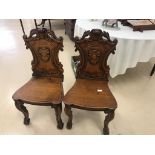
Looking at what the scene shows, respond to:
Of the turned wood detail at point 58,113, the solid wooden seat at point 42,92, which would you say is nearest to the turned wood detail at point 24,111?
the solid wooden seat at point 42,92

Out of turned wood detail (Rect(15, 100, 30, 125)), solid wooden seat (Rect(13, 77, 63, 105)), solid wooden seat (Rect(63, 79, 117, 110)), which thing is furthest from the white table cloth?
turned wood detail (Rect(15, 100, 30, 125))

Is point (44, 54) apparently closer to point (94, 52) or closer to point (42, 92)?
point (42, 92)

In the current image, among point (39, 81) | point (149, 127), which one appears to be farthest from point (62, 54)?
point (149, 127)

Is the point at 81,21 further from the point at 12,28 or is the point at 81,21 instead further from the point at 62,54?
the point at 12,28

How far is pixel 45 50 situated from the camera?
1.68m

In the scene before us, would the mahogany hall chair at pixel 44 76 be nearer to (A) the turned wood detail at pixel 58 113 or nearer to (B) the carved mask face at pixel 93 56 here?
(A) the turned wood detail at pixel 58 113

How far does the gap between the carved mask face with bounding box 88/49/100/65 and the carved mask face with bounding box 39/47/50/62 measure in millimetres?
392

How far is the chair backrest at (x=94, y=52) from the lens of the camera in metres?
1.60

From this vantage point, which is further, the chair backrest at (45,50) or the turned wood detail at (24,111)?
the turned wood detail at (24,111)

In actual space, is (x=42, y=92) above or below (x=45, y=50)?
below

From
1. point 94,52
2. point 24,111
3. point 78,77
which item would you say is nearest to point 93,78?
point 78,77

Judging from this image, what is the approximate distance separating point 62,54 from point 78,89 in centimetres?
142

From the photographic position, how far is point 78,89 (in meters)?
1.74

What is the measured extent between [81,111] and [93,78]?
1.54 feet
